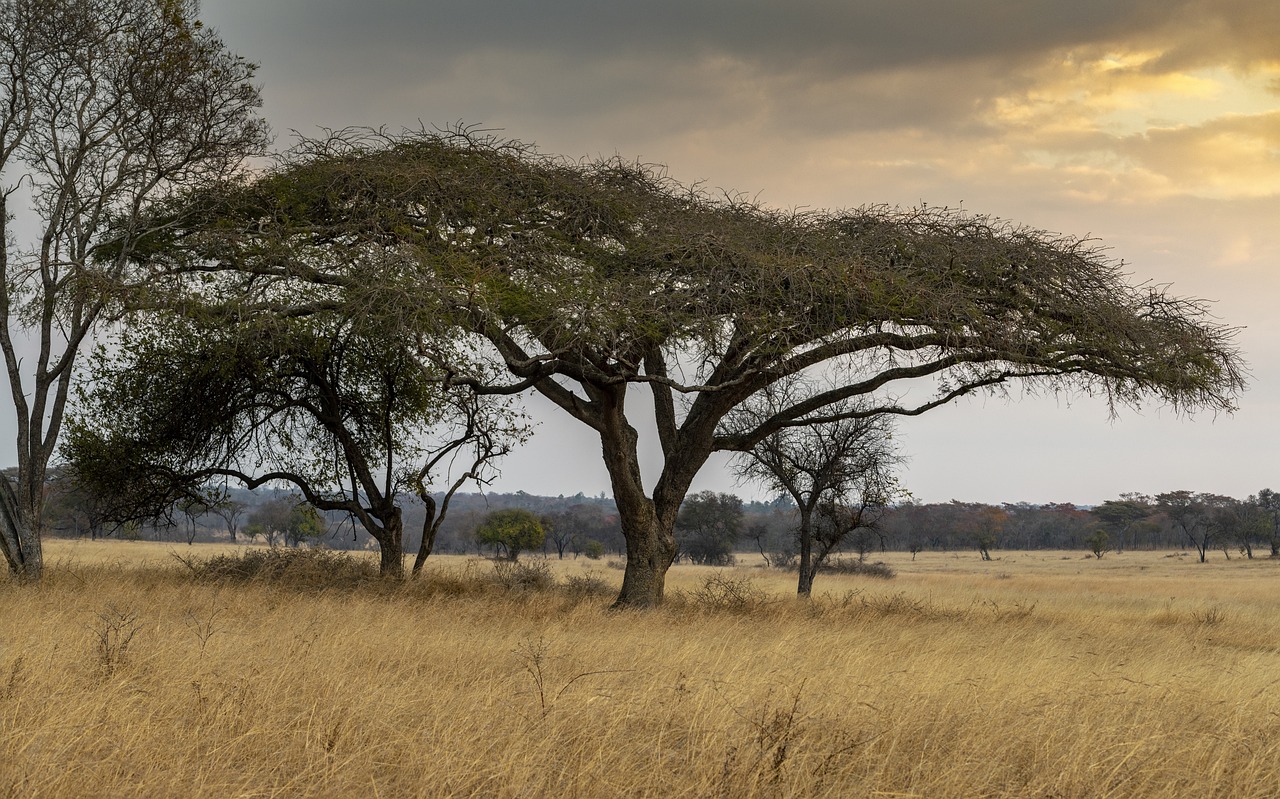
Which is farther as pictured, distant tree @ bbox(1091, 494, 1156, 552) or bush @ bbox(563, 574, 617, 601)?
distant tree @ bbox(1091, 494, 1156, 552)

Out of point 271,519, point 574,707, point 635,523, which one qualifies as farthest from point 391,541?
point 271,519

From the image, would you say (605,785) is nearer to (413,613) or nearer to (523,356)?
(413,613)

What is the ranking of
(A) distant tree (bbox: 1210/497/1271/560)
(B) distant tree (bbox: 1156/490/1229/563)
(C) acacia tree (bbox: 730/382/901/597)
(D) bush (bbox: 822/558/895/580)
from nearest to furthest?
(C) acacia tree (bbox: 730/382/901/597) < (D) bush (bbox: 822/558/895/580) < (A) distant tree (bbox: 1210/497/1271/560) < (B) distant tree (bbox: 1156/490/1229/563)

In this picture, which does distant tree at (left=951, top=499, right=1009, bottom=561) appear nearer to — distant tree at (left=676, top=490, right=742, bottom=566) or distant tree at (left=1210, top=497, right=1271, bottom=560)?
distant tree at (left=1210, top=497, right=1271, bottom=560)

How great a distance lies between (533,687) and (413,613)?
5.18 meters

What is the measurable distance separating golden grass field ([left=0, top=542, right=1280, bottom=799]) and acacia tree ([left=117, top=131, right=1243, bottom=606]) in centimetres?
375

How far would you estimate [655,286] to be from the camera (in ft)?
47.8

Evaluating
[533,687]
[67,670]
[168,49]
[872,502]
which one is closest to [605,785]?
[533,687]

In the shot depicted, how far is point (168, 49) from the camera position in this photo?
16781 millimetres

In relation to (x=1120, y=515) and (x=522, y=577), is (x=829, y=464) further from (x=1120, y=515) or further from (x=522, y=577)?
(x=1120, y=515)

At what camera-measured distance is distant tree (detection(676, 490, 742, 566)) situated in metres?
66.4

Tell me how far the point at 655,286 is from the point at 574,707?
8.40 metres

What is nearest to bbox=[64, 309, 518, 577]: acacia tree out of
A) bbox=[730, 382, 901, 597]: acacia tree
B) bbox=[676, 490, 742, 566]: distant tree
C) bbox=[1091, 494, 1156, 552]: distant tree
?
bbox=[730, 382, 901, 597]: acacia tree

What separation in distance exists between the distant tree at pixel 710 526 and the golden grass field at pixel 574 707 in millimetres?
52486
